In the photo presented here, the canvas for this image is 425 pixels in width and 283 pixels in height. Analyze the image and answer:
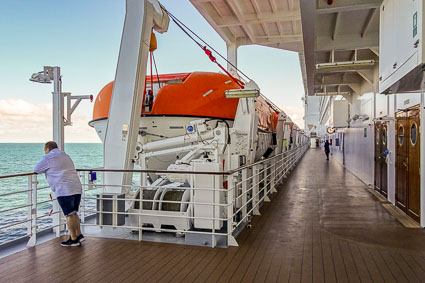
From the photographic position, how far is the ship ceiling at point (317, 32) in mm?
4648

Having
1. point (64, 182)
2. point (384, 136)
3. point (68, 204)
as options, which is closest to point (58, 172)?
point (64, 182)

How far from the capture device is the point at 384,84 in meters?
3.55

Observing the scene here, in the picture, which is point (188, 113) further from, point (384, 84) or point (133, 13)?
point (384, 84)

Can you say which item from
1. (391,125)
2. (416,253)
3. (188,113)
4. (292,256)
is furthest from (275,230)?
(391,125)

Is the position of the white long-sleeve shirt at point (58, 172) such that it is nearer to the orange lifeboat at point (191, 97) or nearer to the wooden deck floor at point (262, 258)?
the wooden deck floor at point (262, 258)

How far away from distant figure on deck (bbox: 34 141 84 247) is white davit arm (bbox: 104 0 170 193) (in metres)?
0.67

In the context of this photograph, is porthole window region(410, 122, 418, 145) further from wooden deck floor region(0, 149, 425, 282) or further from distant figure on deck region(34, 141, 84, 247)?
distant figure on deck region(34, 141, 84, 247)

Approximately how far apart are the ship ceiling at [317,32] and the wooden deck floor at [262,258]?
2705mm

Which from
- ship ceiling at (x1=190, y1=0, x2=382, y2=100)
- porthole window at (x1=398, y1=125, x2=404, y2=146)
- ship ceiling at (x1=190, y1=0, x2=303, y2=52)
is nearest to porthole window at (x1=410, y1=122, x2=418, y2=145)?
A: porthole window at (x1=398, y1=125, x2=404, y2=146)

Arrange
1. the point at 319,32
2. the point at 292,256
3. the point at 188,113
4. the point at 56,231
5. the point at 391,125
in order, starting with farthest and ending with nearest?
the point at 391,125, the point at 319,32, the point at 188,113, the point at 56,231, the point at 292,256

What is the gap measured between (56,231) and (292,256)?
296cm

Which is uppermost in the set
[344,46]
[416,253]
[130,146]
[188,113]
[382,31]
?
[344,46]

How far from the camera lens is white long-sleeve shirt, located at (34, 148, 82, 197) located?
375cm

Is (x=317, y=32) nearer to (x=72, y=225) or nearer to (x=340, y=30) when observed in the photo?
(x=340, y=30)
